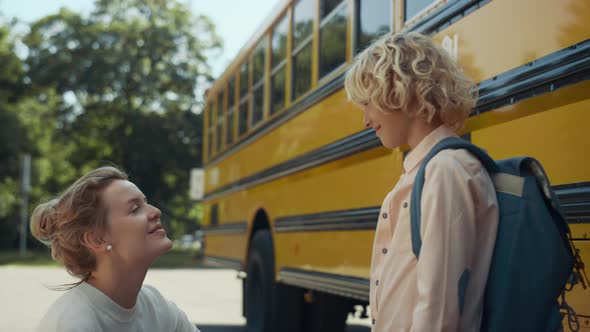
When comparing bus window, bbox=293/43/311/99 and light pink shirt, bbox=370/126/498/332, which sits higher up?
bus window, bbox=293/43/311/99

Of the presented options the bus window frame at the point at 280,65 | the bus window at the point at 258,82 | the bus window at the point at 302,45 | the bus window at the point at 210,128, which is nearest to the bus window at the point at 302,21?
the bus window at the point at 302,45

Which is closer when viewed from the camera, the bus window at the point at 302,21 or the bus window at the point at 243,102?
the bus window at the point at 302,21

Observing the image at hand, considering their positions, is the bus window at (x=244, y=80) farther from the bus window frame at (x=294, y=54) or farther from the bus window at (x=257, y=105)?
the bus window frame at (x=294, y=54)

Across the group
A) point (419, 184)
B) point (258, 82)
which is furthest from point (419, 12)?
point (258, 82)

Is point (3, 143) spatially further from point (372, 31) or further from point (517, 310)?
point (517, 310)

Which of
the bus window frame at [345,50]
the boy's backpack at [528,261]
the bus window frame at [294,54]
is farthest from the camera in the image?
the bus window frame at [294,54]

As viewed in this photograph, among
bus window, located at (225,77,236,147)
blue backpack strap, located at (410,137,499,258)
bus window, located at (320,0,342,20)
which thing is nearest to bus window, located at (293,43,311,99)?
bus window, located at (320,0,342,20)

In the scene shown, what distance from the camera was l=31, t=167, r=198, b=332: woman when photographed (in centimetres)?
196

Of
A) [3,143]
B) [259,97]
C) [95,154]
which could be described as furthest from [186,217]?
[259,97]

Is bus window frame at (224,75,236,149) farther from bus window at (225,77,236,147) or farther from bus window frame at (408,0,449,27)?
bus window frame at (408,0,449,27)

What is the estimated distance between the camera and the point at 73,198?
1971 millimetres

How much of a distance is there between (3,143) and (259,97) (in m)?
21.8

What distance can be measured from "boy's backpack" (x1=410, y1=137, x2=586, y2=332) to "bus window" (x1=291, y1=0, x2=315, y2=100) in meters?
3.20

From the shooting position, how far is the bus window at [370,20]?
374 centimetres
